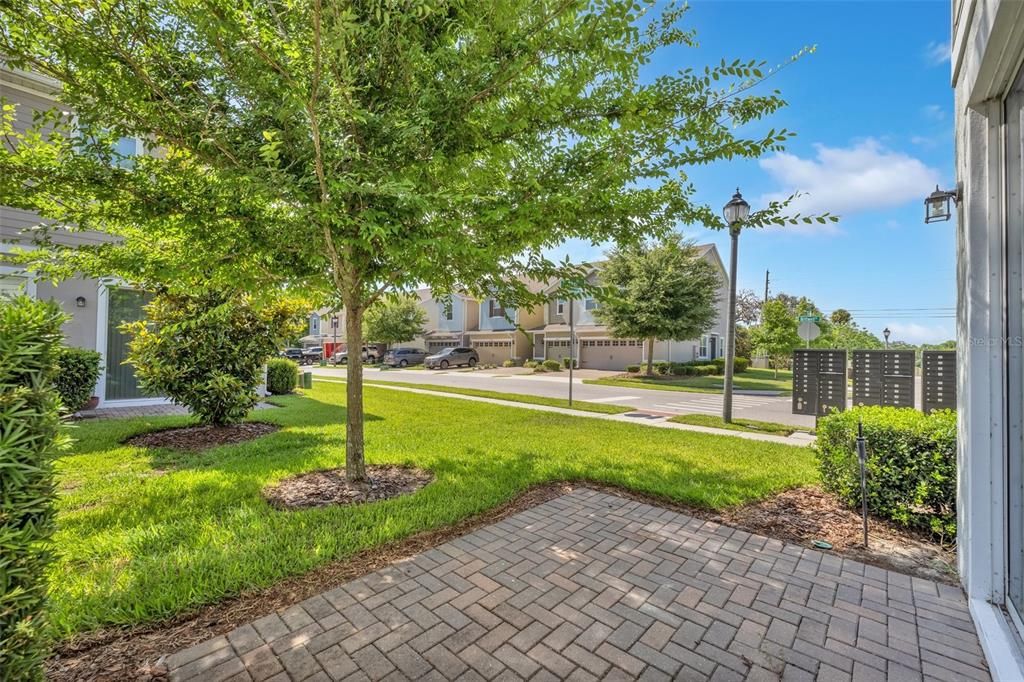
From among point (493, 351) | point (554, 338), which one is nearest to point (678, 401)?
point (554, 338)

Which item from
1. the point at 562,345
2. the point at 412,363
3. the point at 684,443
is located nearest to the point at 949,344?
the point at 684,443

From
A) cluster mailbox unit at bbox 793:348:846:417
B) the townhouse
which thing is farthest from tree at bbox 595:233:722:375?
cluster mailbox unit at bbox 793:348:846:417

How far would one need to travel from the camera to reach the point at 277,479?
5.18m

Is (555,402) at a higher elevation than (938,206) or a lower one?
lower

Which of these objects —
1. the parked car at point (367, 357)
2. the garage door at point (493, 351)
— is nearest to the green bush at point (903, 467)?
the garage door at point (493, 351)

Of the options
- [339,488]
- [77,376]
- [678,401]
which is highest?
[77,376]

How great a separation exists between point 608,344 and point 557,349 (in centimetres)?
419

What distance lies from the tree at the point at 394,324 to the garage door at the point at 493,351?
5.72 meters

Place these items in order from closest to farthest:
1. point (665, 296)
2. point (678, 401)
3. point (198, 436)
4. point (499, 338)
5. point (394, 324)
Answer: point (198, 436) → point (678, 401) → point (665, 296) → point (499, 338) → point (394, 324)

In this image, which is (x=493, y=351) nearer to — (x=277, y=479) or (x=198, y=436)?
(x=198, y=436)

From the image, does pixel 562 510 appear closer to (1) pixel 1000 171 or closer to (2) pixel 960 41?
(1) pixel 1000 171

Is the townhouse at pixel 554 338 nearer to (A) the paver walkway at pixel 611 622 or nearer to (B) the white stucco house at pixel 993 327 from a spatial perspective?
(A) the paver walkway at pixel 611 622

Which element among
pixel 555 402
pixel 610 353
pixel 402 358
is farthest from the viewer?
pixel 402 358

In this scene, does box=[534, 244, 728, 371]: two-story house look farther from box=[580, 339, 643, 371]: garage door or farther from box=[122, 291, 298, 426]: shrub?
box=[122, 291, 298, 426]: shrub
